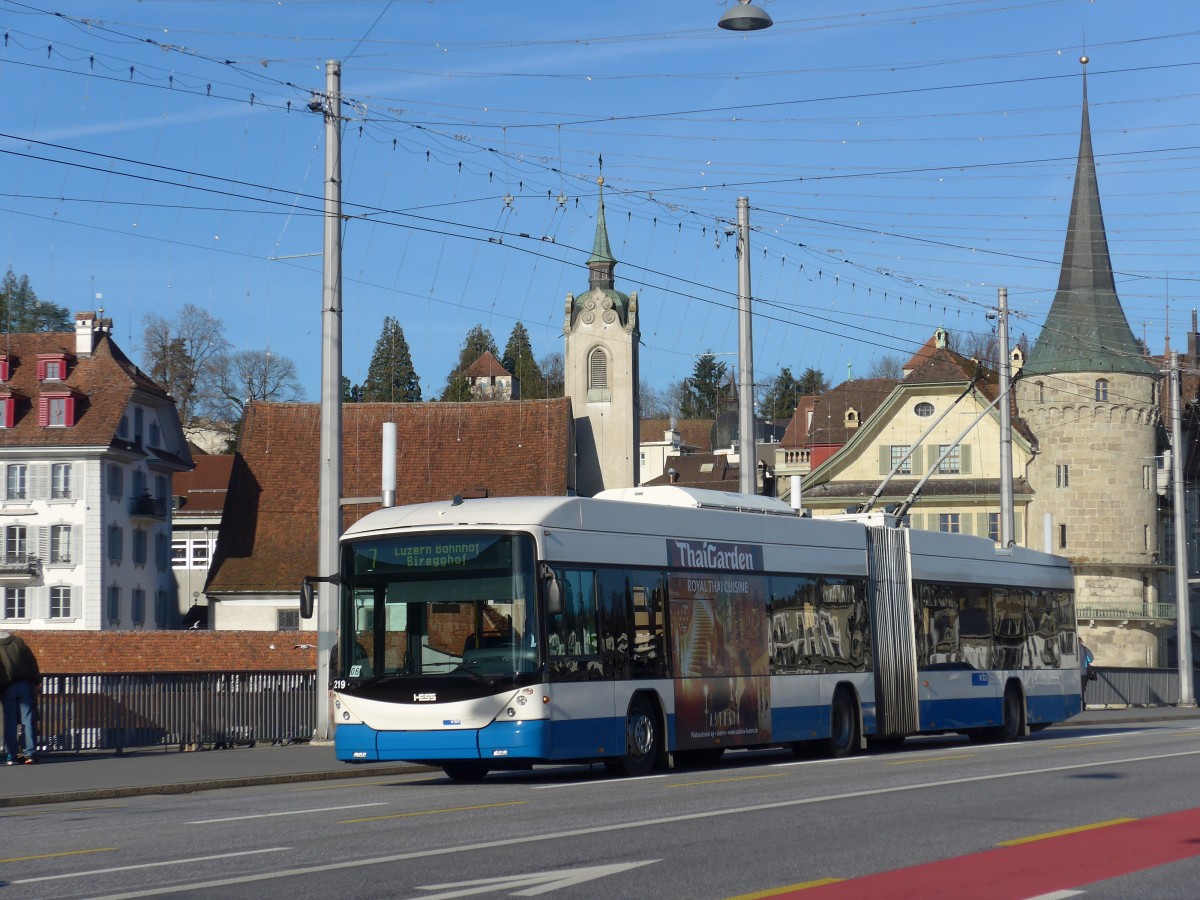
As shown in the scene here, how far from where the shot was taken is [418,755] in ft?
56.4

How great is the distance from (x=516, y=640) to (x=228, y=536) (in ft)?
154

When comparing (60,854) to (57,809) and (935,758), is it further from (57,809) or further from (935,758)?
(935,758)

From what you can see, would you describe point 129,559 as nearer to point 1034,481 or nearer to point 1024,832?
point 1034,481

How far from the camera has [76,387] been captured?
218 feet

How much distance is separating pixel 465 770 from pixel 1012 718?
11.6 meters

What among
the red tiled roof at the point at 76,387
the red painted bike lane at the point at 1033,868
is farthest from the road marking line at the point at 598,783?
the red tiled roof at the point at 76,387

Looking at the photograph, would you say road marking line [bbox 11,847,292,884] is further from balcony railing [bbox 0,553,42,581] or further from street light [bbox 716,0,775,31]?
balcony railing [bbox 0,553,42,581]

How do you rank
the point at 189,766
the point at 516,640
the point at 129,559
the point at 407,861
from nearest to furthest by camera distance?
the point at 407,861
the point at 516,640
the point at 189,766
the point at 129,559

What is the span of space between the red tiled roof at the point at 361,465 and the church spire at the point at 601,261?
96.0 feet

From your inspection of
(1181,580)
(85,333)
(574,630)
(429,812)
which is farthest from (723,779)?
(85,333)

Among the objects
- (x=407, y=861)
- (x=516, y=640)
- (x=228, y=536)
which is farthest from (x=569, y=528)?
(x=228, y=536)

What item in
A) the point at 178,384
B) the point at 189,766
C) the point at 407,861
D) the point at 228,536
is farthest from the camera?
the point at 178,384

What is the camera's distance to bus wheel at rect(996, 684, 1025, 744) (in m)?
27.2

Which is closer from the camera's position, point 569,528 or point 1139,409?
point 569,528
